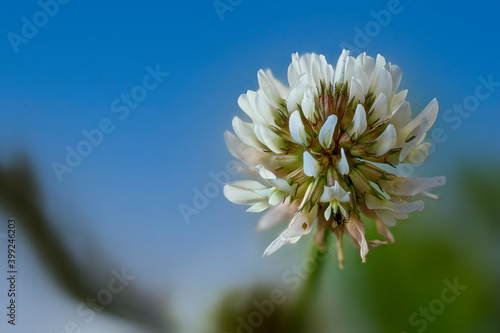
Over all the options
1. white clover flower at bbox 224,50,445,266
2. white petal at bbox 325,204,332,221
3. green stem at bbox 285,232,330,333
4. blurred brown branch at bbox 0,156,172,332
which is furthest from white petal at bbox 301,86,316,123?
blurred brown branch at bbox 0,156,172,332

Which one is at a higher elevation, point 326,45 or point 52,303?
point 326,45

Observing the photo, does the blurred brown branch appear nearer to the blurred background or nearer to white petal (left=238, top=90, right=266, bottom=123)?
the blurred background

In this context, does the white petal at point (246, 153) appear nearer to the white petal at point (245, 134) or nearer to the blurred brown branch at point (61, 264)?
the white petal at point (245, 134)

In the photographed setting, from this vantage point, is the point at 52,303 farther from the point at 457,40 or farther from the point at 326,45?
the point at 457,40

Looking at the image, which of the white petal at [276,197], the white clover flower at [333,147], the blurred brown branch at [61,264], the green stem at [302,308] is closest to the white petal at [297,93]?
the white clover flower at [333,147]

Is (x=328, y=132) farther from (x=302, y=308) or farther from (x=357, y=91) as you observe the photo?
(x=302, y=308)

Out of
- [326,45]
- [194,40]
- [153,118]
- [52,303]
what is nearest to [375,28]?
[326,45]
